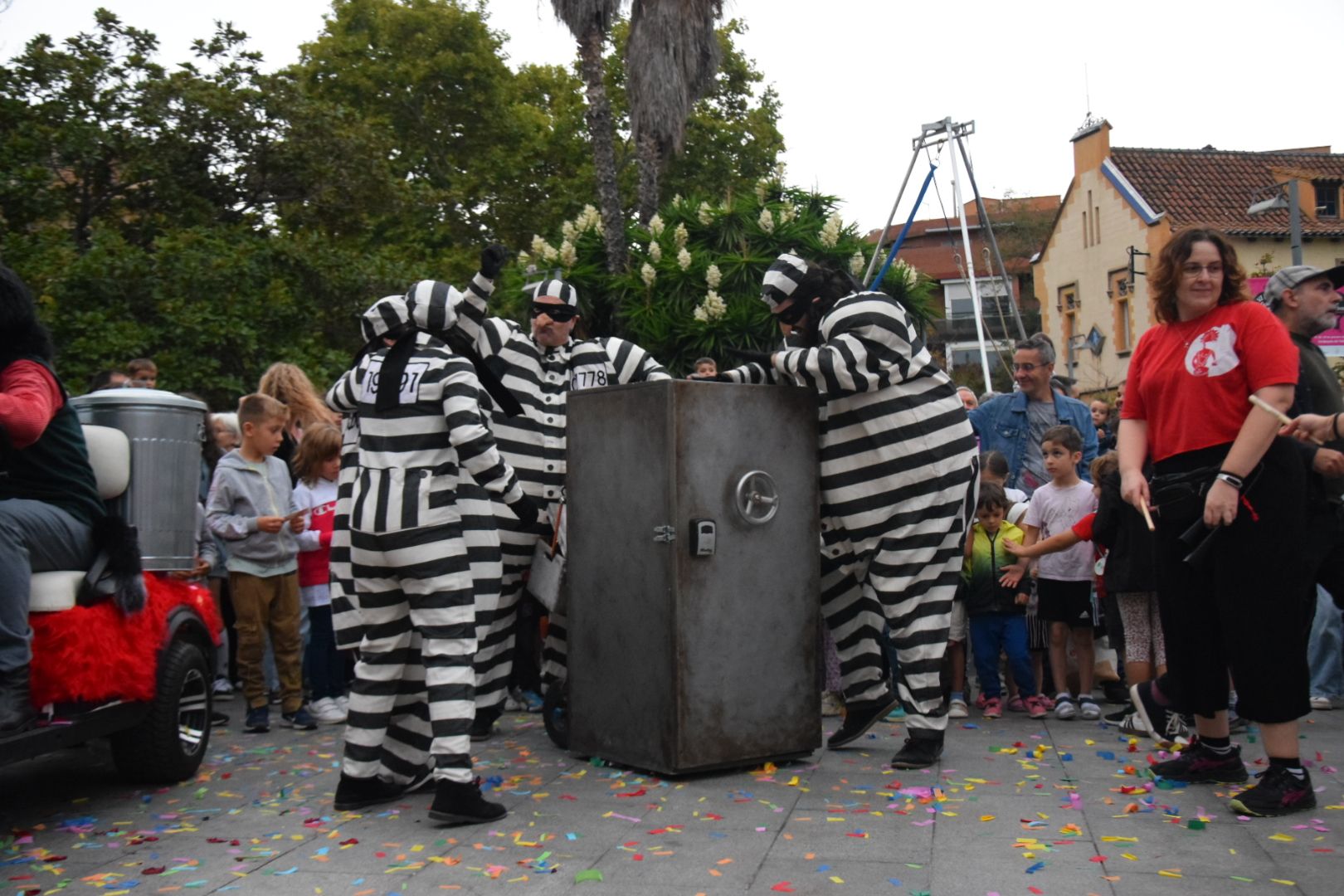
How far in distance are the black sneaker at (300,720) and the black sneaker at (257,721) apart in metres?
0.15

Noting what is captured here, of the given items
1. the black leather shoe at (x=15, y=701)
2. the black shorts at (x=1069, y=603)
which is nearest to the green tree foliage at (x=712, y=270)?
the black shorts at (x=1069, y=603)

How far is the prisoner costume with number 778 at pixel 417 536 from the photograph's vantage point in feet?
16.5

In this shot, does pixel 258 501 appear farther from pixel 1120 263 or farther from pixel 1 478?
pixel 1120 263

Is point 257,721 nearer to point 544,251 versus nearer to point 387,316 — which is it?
point 387,316

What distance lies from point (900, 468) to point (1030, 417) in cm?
286

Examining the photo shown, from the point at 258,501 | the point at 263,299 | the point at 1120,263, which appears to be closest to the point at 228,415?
the point at 258,501

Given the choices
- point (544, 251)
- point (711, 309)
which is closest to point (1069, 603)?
point (711, 309)

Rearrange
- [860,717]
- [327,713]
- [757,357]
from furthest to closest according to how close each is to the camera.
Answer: [327,713], [860,717], [757,357]

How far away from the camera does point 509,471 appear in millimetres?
5176

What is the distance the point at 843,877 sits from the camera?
411 centimetres

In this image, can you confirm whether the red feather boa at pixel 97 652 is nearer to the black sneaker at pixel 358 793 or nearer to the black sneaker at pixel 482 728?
the black sneaker at pixel 358 793

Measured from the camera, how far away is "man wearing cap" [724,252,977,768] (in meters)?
5.75

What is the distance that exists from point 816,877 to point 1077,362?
4223 cm

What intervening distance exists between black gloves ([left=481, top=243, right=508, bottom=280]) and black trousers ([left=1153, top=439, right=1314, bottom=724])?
267 cm
